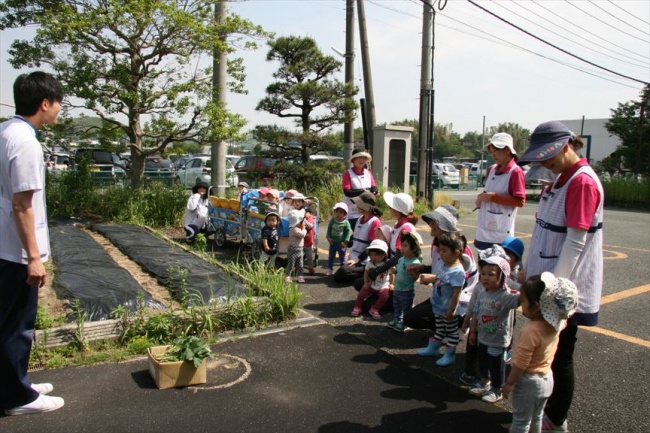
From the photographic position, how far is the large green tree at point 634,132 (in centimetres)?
2539

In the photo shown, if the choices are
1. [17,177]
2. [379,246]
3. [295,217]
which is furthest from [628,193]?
[17,177]

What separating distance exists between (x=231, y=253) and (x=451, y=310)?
16.2ft

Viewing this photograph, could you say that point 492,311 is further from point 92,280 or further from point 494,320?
point 92,280

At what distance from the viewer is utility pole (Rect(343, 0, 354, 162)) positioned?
13992mm

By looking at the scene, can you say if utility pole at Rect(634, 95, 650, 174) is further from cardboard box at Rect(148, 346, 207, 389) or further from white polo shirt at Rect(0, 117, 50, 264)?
white polo shirt at Rect(0, 117, 50, 264)

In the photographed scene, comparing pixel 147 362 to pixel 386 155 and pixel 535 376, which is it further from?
pixel 386 155

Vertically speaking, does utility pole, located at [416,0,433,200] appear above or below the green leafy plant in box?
above

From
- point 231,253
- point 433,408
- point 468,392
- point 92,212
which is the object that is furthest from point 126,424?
point 92,212

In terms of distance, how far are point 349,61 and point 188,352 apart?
11.7 metres

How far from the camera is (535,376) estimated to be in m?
2.87

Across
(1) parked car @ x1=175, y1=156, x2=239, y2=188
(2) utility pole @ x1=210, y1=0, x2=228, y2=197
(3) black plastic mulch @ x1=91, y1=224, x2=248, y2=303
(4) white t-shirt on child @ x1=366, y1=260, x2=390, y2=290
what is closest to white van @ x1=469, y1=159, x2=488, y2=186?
(1) parked car @ x1=175, y1=156, x2=239, y2=188

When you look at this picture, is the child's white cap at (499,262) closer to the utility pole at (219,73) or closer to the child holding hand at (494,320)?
the child holding hand at (494,320)

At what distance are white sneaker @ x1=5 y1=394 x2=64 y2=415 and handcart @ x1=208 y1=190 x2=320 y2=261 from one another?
4.11 metres

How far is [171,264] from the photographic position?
6680mm
